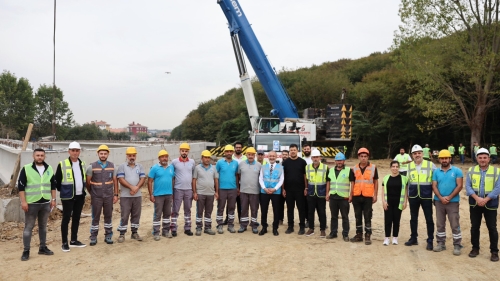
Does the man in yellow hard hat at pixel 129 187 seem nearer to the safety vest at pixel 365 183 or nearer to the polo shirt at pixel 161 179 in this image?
the polo shirt at pixel 161 179

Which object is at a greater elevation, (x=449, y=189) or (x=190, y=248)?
(x=449, y=189)

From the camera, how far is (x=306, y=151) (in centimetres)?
837

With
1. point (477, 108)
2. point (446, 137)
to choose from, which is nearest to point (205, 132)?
point (446, 137)

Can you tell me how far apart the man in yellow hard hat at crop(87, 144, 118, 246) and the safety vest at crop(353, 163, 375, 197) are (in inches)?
165

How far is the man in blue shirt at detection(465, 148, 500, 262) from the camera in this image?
6.15m

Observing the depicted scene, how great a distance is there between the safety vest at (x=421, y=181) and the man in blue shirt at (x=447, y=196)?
10 centimetres

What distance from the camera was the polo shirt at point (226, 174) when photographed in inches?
312

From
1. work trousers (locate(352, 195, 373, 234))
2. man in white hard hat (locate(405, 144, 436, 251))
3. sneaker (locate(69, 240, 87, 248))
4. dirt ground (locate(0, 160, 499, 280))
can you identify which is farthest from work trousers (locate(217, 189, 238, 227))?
man in white hard hat (locate(405, 144, 436, 251))

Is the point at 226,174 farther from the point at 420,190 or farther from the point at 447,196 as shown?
the point at 447,196

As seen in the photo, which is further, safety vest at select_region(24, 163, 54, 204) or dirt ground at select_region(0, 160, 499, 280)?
safety vest at select_region(24, 163, 54, 204)

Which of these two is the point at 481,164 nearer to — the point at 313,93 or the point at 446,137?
the point at 446,137

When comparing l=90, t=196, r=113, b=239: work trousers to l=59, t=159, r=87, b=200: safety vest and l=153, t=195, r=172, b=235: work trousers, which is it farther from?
l=153, t=195, r=172, b=235: work trousers

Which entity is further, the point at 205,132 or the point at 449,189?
the point at 205,132

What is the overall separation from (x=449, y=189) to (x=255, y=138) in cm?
967
